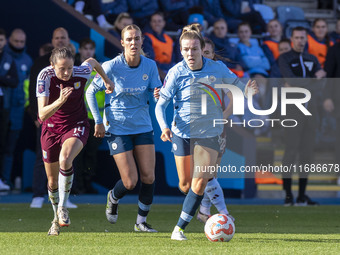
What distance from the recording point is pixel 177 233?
26.2 ft

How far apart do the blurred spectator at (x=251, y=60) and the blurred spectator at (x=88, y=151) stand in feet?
11.7

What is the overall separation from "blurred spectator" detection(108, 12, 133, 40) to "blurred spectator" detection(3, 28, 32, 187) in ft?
5.50

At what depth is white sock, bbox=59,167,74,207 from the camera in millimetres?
8492

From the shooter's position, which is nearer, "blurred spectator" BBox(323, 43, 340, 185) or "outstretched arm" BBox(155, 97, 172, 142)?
"outstretched arm" BBox(155, 97, 172, 142)

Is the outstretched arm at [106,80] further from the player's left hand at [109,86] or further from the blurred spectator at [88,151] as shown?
the blurred spectator at [88,151]

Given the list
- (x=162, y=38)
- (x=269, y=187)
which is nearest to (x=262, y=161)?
(x=269, y=187)

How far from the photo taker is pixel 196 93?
8.24 m

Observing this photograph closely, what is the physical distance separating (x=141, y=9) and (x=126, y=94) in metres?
7.29

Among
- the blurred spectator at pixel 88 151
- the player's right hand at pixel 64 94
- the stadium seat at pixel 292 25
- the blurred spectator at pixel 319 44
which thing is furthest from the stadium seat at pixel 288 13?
the player's right hand at pixel 64 94

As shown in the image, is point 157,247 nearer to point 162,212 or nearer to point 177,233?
point 177,233

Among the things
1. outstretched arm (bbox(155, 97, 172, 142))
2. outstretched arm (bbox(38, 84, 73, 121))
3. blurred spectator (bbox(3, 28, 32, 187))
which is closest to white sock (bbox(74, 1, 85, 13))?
blurred spectator (bbox(3, 28, 32, 187))

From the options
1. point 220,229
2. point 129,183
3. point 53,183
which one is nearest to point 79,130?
point 53,183

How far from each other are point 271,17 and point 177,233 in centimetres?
1134

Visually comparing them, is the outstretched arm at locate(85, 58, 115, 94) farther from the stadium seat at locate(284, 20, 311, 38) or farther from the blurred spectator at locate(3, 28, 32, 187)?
the stadium seat at locate(284, 20, 311, 38)
